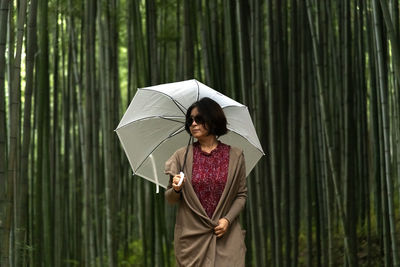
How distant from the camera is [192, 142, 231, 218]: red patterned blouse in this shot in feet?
8.29

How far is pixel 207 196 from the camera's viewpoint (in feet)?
8.31

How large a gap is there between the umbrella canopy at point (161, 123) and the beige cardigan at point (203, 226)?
0.38 meters

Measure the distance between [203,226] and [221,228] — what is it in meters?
0.07

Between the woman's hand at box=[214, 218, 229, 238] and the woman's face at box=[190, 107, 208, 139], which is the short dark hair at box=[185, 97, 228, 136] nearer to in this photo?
the woman's face at box=[190, 107, 208, 139]

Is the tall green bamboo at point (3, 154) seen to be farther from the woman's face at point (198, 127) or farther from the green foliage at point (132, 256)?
the green foliage at point (132, 256)

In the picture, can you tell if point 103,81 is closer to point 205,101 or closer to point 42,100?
point 42,100

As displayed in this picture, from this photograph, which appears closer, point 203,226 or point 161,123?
point 203,226

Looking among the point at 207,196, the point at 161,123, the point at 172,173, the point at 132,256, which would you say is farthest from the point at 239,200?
the point at 132,256

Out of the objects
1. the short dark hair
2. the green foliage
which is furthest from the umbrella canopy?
the green foliage

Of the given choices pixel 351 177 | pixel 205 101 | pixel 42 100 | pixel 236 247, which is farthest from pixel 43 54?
pixel 351 177

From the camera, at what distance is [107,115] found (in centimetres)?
499

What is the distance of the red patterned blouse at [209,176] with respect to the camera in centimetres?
253

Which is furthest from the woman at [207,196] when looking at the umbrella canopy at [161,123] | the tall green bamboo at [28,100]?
the tall green bamboo at [28,100]

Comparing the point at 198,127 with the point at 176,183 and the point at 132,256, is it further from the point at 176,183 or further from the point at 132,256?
the point at 132,256
